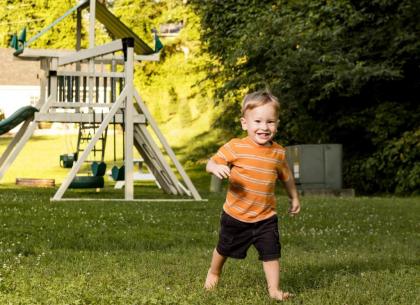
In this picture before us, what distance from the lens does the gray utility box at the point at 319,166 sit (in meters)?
24.5

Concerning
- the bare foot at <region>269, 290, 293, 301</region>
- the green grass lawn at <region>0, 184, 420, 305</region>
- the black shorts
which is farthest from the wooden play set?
the bare foot at <region>269, 290, 293, 301</region>

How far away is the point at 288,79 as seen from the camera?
26.6m

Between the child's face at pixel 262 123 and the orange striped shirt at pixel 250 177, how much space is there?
76 millimetres

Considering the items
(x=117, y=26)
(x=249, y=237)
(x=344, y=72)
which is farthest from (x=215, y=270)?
(x=344, y=72)

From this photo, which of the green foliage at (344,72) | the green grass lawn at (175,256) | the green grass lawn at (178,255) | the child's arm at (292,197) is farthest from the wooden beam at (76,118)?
the child's arm at (292,197)

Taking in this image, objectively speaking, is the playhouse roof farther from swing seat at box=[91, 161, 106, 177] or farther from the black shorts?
the black shorts

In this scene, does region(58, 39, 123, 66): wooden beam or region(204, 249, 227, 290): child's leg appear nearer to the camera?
region(204, 249, 227, 290): child's leg

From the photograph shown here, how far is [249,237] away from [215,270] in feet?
1.23

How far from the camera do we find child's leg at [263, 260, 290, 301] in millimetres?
6410

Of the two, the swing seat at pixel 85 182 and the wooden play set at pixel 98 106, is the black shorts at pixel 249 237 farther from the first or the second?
the swing seat at pixel 85 182

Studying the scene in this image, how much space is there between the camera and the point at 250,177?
6.59 metres

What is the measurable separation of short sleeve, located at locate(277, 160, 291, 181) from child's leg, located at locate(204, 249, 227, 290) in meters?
0.72

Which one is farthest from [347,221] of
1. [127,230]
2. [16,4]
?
[16,4]

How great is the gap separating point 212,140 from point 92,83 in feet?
74.8
